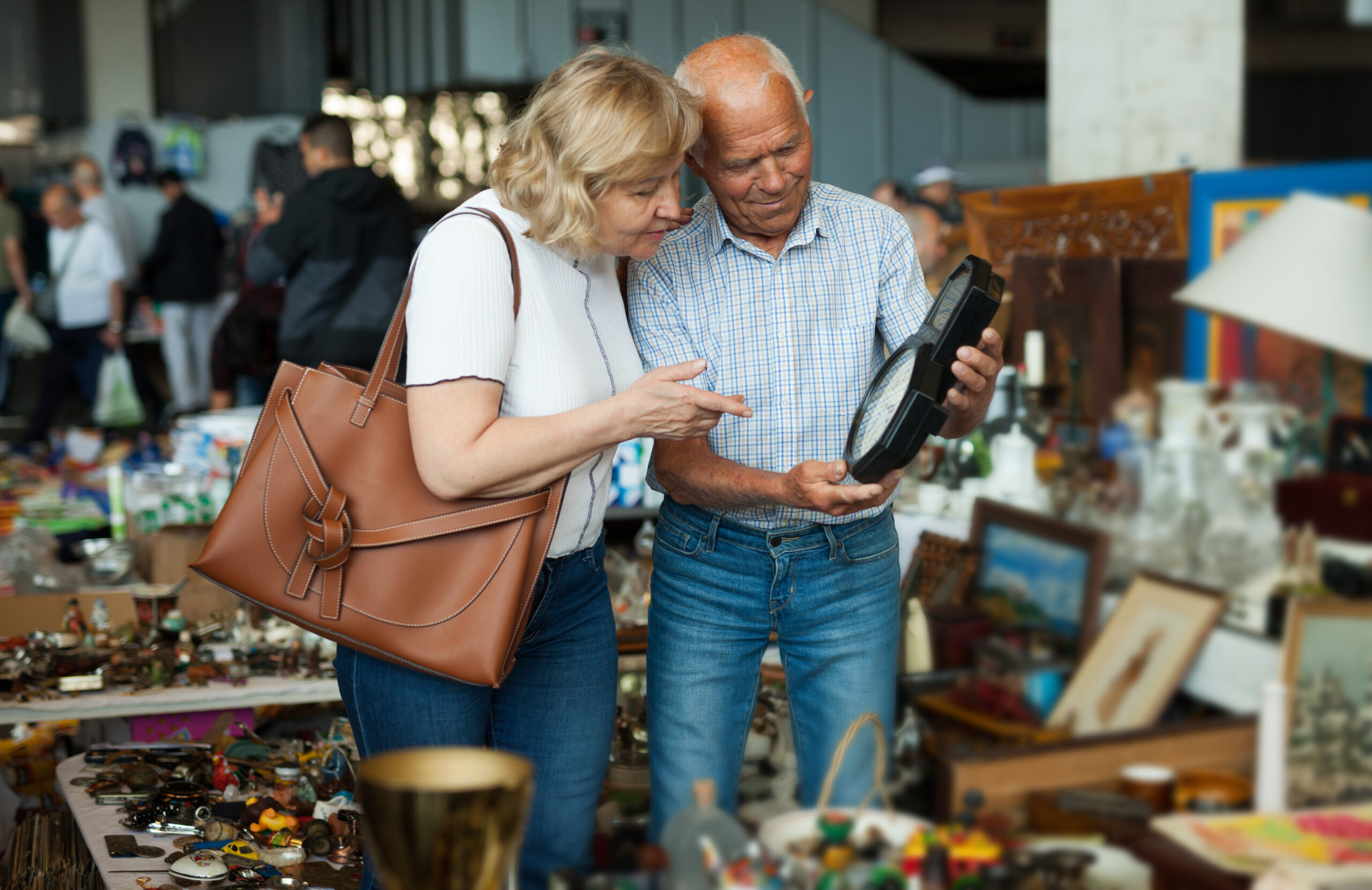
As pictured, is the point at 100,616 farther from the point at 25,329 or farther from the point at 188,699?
the point at 25,329

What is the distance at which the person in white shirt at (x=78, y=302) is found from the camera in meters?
7.34

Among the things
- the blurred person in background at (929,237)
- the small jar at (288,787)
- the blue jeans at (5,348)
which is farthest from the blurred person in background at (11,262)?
the small jar at (288,787)

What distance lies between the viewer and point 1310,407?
99 centimetres

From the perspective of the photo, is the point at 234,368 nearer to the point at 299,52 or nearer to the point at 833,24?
the point at 833,24

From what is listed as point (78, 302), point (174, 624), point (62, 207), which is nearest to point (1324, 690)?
point (174, 624)

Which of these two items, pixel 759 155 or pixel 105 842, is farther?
pixel 105 842

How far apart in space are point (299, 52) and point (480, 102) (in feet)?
9.21

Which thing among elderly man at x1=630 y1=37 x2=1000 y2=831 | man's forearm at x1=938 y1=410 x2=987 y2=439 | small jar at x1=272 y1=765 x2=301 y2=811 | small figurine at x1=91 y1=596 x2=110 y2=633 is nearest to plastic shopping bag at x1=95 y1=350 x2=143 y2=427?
small figurine at x1=91 y1=596 x2=110 y2=633

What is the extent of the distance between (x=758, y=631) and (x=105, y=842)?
1.29 metres

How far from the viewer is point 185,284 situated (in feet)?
26.1

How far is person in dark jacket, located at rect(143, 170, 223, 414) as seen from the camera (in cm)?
789

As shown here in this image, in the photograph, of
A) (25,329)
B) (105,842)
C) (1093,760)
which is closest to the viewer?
(1093,760)

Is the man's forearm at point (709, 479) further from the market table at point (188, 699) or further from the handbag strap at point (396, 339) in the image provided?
the market table at point (188, 699)

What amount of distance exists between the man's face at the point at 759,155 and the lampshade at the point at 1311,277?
1.88 feet
